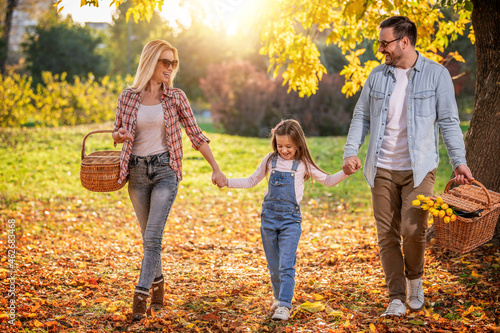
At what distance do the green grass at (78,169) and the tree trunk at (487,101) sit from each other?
4.12m

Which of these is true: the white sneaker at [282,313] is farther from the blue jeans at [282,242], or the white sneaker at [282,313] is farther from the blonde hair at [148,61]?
the blonde hair at [148,61]

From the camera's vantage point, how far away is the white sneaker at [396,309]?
13.0 feet

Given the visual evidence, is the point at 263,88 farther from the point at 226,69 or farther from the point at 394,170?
the point at 394,170

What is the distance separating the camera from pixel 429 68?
3836 millimetres

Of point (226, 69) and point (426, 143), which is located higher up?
point (226, 69)

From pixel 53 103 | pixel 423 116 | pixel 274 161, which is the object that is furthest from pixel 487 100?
pixel 53 103

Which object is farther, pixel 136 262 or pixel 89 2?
pixel 136 262

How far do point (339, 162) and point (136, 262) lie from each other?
8903 millimetres

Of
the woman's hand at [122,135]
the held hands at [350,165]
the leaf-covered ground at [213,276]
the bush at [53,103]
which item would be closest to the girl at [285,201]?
the held hands at [350,165]

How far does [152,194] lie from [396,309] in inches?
84.5

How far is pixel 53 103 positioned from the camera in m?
20.1

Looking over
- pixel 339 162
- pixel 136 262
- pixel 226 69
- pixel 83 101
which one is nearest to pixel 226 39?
pixel 226 69

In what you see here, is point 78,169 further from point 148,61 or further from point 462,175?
point 462,175

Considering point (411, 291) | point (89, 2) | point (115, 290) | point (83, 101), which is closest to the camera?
point (411, 291)
